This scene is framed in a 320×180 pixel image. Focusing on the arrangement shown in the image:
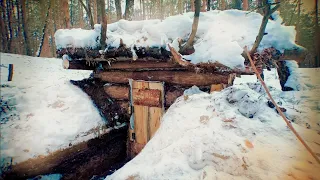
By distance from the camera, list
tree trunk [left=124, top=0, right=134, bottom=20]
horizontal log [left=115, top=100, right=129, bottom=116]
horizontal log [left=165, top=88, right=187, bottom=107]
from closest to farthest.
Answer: horizontal log [left=165, top=88, right=187, bottom=107]
horizontal log [left=115, top=100, right=129, bottom=116]
tree trunk [left=124, top=0, right=134, bottom=20]

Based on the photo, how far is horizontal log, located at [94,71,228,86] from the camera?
157 inches

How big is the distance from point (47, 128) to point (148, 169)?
2611mm

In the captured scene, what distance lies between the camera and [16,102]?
13.8 feet

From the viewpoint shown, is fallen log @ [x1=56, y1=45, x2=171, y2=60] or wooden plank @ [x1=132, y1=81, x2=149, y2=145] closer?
fallen log @ [x1=56, y1=45, x2=171, y2=60]

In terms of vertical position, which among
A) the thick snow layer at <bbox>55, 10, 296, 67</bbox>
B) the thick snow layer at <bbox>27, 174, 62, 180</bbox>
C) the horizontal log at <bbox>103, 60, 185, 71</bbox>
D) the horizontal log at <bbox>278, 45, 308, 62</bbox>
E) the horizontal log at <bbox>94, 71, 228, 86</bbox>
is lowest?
the thick snow layer at <bbox>27, 174, 62, 180</bbox>

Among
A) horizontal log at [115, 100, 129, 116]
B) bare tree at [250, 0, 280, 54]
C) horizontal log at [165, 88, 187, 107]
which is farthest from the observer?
horizontal log at [115, 100, 129, 116]

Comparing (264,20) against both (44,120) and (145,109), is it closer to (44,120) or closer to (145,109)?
(145,109)

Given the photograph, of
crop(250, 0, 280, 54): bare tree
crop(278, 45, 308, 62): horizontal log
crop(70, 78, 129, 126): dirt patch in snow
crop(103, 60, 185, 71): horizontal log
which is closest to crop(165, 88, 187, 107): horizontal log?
crop(103, 60, 185, 71): horizontal log

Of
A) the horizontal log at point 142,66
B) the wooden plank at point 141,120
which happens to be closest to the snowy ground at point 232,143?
the horizontal log at point 142,66

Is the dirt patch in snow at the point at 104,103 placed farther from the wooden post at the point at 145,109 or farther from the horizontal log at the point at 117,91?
the wooden post at the point at 145,109

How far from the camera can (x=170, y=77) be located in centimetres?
449

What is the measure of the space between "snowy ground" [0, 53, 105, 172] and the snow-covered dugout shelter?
0.92 metres

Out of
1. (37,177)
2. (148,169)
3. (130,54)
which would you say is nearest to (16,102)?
(37,177)

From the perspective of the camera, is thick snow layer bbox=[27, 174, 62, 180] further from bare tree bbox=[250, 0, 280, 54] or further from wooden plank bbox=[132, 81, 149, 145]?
bare tree bbox=[250, 0, 280, 54]
